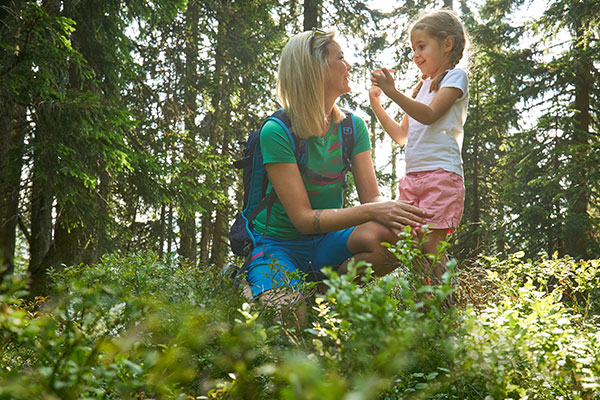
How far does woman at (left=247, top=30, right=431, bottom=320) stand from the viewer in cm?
308

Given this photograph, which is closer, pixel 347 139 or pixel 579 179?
pixel 347 139

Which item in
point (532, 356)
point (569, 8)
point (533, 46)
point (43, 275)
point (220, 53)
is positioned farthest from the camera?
point (220, 53)

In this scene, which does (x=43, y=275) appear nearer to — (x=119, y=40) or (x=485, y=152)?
(x=119, y=40)

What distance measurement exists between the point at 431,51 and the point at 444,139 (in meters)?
0.81

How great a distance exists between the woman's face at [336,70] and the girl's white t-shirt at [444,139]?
28.4 inches

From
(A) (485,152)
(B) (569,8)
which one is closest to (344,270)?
(B) (569,8)

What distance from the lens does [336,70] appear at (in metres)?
3.51

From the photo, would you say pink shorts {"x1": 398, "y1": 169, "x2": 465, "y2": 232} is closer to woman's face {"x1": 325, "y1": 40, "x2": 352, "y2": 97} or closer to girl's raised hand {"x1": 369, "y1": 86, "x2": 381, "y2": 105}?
girl's raised hand {"x1": 369, "y1": 86, "x2": 381, "y2": 105}

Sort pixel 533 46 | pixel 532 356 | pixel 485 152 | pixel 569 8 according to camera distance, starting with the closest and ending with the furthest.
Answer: pixel 532 356 < pixel 569 8 < pixel 533 46 < pixel 485 152

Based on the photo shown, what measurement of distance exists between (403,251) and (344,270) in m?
1.46

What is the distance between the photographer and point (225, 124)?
13039 mm

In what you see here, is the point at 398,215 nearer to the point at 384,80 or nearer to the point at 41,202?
the point at 384,80

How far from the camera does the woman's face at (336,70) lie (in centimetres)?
350

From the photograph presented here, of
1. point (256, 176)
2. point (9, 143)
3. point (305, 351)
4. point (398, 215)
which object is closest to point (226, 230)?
point (9, 143)
